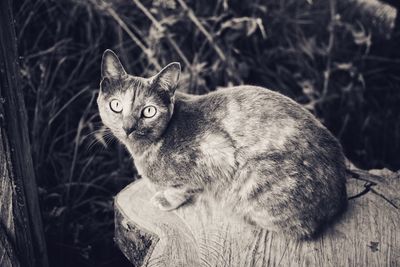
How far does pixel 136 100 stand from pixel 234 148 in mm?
424

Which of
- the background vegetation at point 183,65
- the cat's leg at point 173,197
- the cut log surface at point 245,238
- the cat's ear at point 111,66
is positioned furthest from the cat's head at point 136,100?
the background vegetation at point 183,65

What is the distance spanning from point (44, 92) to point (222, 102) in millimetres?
1266

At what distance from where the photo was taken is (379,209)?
1.72m

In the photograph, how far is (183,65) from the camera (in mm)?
2852

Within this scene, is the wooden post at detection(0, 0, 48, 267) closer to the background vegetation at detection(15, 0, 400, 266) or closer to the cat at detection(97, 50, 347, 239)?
the cat at detection(97, 50, 347, 239)

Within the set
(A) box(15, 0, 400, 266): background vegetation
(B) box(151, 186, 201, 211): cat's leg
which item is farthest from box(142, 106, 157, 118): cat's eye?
(A) box(15, 0, 400, 266): background vegetation

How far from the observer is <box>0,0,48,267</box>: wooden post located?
138cm

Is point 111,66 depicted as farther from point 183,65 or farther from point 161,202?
point 183,65

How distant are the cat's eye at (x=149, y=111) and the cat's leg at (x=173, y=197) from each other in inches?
13.2

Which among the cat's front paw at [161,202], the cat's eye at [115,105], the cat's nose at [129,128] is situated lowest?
the cat's front paw at [161,202]

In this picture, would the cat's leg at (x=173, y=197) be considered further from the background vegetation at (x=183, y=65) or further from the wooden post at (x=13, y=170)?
the background vegetation at (x=183, y=65)

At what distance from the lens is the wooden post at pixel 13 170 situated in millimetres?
1383

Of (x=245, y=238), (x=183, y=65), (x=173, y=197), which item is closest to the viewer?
(x=245, y=238)

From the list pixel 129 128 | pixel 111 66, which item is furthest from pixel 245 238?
pixel 111 66
